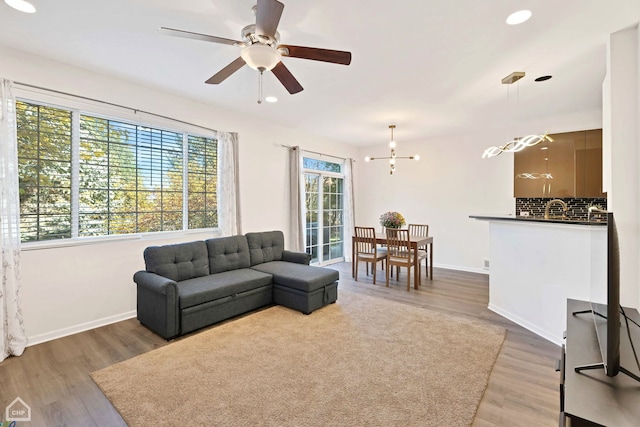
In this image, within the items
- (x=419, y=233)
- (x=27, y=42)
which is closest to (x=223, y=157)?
(x=27, y=42)

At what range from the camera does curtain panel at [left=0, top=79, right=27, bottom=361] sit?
100 inches

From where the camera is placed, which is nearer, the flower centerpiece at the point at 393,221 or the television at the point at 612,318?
the television at the point at 612,318

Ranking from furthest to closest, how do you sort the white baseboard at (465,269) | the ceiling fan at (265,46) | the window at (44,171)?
the white baseboard at (465,269)
the window at (44,171)
the ceiling fan at (265,46)

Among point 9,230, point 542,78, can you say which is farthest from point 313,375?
point 542,78

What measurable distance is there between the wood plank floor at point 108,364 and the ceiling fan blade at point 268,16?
248 centimetres

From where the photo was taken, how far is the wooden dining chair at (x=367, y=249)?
4957 mm

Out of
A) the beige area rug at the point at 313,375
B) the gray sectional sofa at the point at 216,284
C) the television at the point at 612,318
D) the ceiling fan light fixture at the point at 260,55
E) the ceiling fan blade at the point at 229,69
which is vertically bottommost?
the beige area rug at the point at 313,375

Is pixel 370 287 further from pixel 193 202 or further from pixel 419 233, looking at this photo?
pixel 193 202

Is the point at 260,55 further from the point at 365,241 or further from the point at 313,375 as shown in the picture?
the point at 365,241

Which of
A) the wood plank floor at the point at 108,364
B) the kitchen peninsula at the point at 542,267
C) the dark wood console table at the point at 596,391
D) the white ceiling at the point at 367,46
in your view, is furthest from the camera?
the kitchen peninsula at the point at 542,267

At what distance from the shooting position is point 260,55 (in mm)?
1898

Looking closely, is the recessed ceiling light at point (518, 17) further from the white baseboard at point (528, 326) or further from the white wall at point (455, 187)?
the white wall at point (455, 187)

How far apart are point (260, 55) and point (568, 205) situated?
5521 millimetres

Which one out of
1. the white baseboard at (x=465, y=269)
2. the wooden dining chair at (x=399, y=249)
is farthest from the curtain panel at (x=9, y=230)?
the white baseboard at (x=465, y=269)
